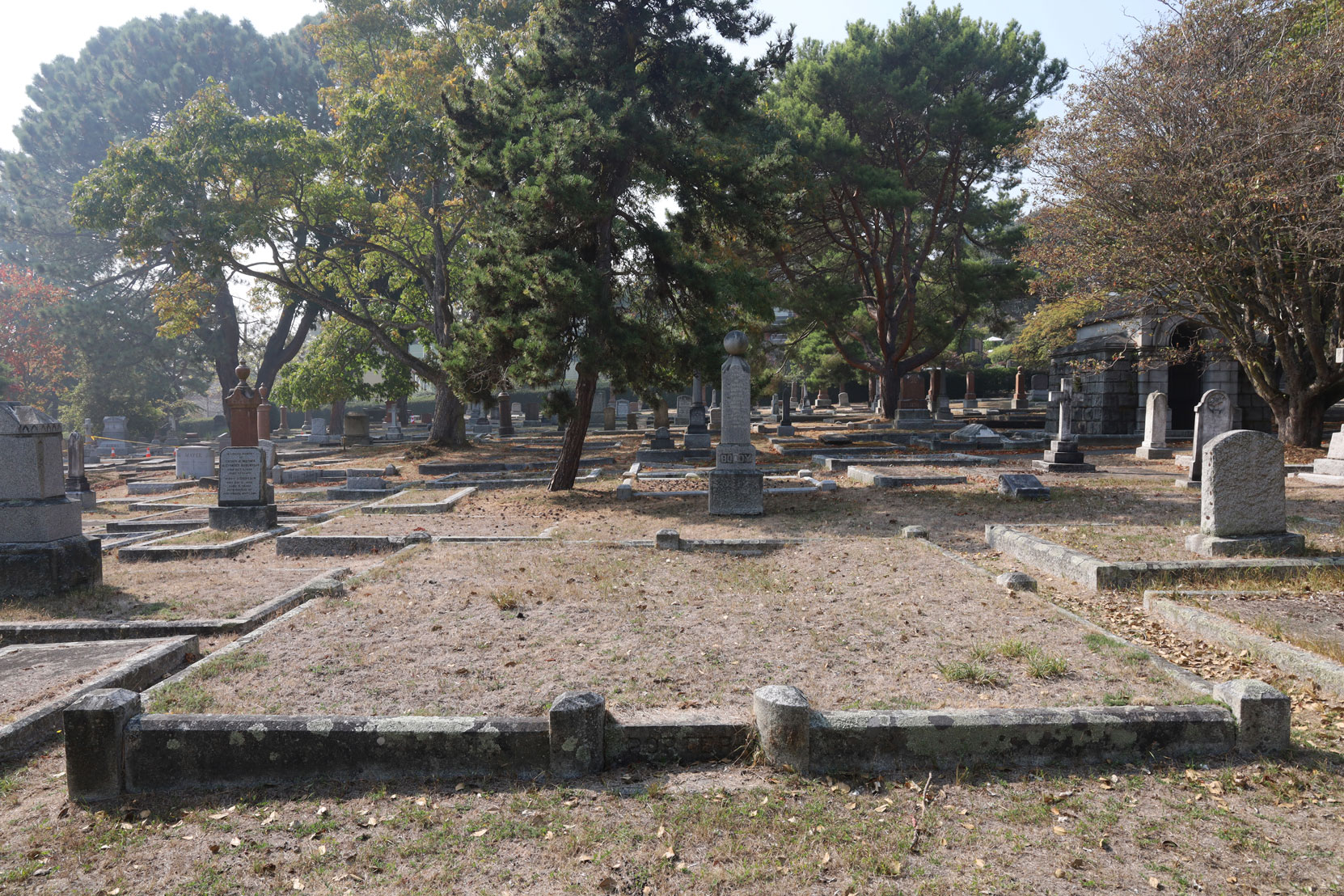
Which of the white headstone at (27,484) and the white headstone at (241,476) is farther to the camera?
the white headstone at (241,476)

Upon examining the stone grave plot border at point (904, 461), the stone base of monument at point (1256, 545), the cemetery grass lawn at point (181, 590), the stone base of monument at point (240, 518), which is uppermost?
the stone grave plot border at point (904, 461)

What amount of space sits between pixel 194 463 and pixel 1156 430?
24.1 metres

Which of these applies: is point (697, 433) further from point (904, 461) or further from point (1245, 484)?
point (1245, 484)

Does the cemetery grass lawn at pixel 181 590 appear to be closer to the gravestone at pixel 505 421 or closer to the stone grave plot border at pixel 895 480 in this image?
the stone grave plot border at pixel 895 480

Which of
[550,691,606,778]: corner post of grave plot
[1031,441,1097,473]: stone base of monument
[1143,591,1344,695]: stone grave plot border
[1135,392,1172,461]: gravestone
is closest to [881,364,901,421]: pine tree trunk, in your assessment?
[1135,392,1172,461]: gravestone

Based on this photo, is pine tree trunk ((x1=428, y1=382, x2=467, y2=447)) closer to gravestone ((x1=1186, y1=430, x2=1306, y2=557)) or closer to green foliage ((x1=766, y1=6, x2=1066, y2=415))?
green foliage ((x1=766, y1=6, x2=1066, y2=415))

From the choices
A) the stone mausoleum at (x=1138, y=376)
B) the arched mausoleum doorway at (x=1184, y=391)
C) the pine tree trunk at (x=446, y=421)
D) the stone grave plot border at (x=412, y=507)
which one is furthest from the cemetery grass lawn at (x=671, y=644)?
the arched mausoleum doorway at (x=1184, y=391)

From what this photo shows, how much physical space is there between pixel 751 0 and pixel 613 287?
223 inches

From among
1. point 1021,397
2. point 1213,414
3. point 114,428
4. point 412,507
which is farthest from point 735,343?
point 114,428

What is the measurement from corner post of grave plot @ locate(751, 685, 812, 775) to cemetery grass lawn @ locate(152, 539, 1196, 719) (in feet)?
0.83

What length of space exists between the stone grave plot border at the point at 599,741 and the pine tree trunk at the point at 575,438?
32.6ft

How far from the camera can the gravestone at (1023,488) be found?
1195 cm

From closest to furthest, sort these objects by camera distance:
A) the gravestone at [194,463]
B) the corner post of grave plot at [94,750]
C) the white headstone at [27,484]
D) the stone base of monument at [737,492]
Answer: the corner post of grave plot at [94,750] → the white headstone at [27,484] → the stone base of monument at [737,492] → the gravestone at [194,463]

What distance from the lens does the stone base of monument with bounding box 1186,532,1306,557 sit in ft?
23.9
